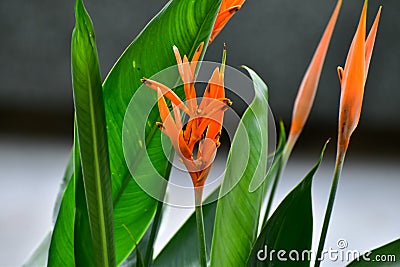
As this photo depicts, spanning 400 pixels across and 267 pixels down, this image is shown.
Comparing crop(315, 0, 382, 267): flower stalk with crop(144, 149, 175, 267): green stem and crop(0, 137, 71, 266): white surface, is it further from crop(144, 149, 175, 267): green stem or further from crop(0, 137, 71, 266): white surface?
crop(0, 137, 71, 266): white surface

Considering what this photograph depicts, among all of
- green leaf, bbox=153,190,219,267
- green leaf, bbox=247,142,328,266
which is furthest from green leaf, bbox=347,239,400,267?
green leaf, bbox=153,190,219,267

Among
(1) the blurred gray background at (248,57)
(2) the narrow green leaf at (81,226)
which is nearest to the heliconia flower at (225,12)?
(2) the narrow green leaf at (81,226)

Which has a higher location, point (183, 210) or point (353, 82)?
point (353, 82)

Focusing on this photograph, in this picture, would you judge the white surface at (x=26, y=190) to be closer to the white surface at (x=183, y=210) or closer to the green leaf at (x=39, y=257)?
the white surface at (x=183, y=210)

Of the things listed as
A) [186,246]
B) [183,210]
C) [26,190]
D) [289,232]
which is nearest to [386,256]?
[289,232]

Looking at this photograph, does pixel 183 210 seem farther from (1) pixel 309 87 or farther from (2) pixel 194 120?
(2) pixel 194 120
